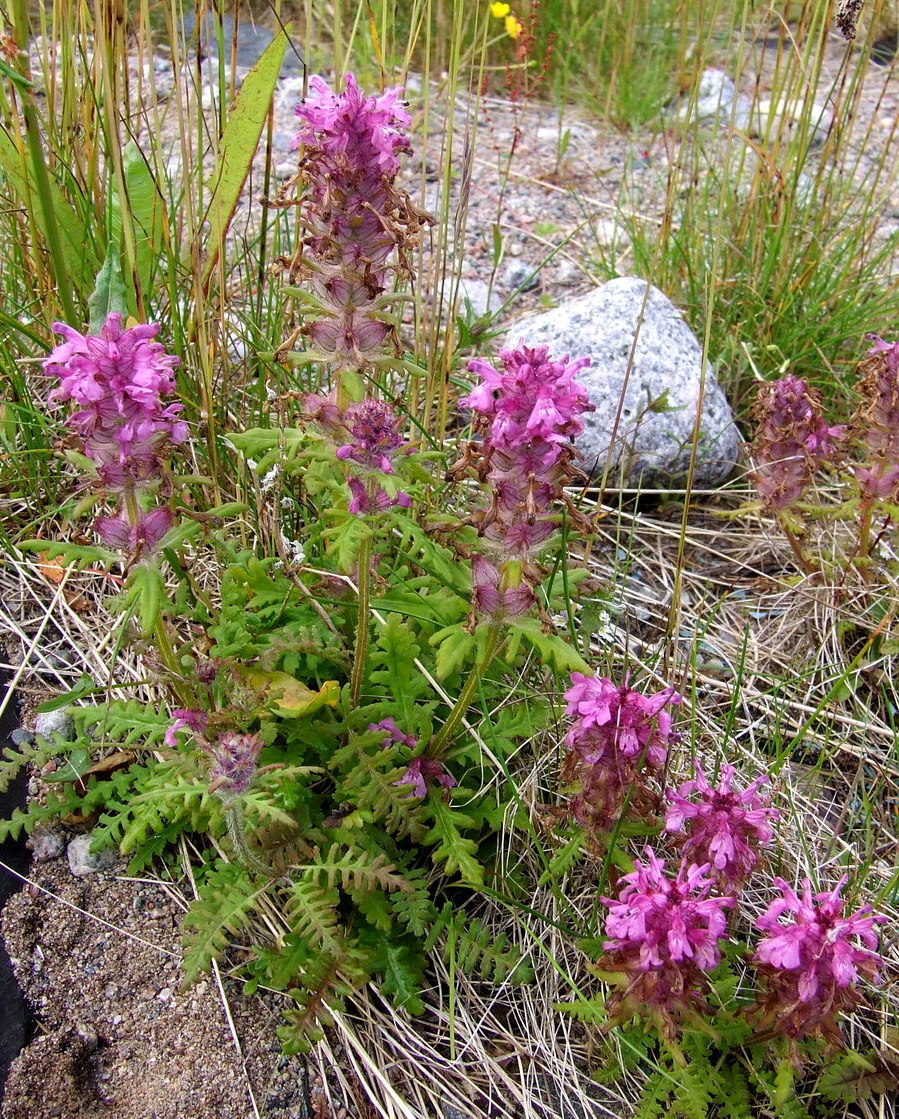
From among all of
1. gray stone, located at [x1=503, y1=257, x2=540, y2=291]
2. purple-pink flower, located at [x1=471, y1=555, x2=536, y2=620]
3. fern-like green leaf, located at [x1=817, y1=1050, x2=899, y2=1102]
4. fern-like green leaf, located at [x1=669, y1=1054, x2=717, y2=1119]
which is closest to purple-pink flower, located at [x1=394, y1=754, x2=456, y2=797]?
purple-pink flower, located at [x1=471, y1=555, x2=536, y2=620]

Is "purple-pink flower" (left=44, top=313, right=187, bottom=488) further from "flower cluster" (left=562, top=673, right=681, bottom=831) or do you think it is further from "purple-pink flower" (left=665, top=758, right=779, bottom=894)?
"purple-pink flower" (left=665, top=758, right=779, bottom=894)

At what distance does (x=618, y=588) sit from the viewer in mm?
3119

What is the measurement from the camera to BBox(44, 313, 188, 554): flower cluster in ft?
5.83

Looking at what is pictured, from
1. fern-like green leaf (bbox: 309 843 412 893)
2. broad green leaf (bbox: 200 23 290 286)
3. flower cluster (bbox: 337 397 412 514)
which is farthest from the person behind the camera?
broad green leaf (bbox: 200 23 290 286)

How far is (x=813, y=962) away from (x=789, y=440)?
1.77 metres

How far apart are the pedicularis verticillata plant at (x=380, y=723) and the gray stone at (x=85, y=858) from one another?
76 millimetres

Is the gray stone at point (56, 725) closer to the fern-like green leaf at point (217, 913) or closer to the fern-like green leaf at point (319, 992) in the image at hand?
the fern-like green leaf at point (217, 913)

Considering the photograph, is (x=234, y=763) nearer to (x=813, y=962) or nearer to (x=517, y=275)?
(x=813, y=962)

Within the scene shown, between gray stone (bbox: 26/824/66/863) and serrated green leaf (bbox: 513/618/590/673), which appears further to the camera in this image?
gray stone (bbox: 26/824/66/863)

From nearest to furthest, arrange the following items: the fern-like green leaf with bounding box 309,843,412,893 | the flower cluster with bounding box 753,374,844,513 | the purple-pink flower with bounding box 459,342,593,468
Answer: the purple-pink flower with bounding box 459,342,593,468, the fern-like green leaf with bounding box 309,843,412,893, the flower cluster with bounding box 753,374,844,513

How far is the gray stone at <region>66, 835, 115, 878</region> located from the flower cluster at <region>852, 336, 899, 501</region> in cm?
242

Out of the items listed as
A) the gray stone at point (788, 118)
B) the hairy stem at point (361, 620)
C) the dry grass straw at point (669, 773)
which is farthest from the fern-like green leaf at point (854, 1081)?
the gray stone at point (788, 118)

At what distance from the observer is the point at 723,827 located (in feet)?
6.51

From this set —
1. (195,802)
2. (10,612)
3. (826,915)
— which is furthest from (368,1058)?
(10,612)
